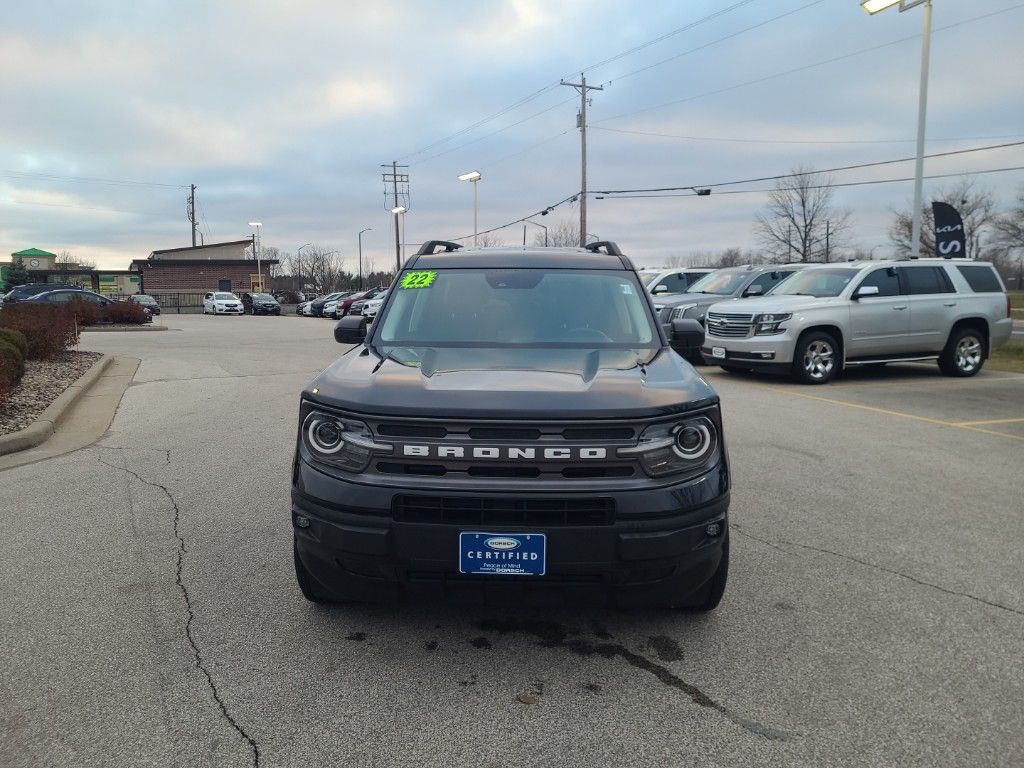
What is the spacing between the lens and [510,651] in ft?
10.9

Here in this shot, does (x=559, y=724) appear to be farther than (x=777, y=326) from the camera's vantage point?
No

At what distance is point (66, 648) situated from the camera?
11.0 feet

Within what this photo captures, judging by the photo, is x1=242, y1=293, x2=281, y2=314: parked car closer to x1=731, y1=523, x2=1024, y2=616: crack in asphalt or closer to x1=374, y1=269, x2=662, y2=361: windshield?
x1=374, y1=269, x2=662, y2=361: windshield

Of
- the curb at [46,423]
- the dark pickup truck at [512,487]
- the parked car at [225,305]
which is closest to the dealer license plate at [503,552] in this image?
the dark pickup truck at [512,487]

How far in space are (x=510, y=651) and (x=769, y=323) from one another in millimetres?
9886

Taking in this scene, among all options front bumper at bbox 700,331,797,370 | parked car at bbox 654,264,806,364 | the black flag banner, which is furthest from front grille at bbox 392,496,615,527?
the black flag banner

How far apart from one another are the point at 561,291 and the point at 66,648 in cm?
314

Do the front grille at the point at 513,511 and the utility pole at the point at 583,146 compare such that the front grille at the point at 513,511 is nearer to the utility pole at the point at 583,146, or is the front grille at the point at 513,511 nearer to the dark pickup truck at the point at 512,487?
the dark pickup truck at the point at 512,487

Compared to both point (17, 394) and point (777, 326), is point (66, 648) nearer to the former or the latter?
point (17, 394)

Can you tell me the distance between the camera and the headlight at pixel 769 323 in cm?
1195

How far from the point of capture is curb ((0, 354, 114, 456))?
726 centimetres

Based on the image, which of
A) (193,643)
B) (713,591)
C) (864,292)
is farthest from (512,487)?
(864,292)

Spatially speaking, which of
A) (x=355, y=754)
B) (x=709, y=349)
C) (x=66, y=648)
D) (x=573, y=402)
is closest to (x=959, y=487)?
(x=573, y=402)

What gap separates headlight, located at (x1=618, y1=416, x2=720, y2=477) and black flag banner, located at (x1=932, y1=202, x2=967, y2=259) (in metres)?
17.7
